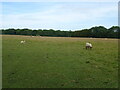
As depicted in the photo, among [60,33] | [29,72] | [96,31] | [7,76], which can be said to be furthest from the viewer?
[60,33]

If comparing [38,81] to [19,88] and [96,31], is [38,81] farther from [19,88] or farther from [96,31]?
[96,31]

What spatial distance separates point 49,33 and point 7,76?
358 ft

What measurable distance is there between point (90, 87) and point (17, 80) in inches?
132

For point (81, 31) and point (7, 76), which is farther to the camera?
point (81, 31)

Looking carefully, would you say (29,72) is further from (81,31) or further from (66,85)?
(81,31)

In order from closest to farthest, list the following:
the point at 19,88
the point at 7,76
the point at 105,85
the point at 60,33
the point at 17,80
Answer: the point at 19,88 → the point at 105,85 → the point at 17,80 → the point at 7,76 → the point at 60,33

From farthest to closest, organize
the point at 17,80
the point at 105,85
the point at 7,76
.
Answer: the point at 7,76
the point at 17,80
the point at 105,85

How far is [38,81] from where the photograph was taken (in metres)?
9.52

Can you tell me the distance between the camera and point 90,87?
866 cm

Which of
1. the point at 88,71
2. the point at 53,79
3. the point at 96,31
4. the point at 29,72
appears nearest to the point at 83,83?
the point at 53,79

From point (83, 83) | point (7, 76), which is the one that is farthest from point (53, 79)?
point (7, 76)

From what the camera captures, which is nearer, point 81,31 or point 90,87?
point 90,87

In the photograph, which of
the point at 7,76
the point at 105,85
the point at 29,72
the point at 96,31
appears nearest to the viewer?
the point at 105,85

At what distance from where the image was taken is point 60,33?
391ft
